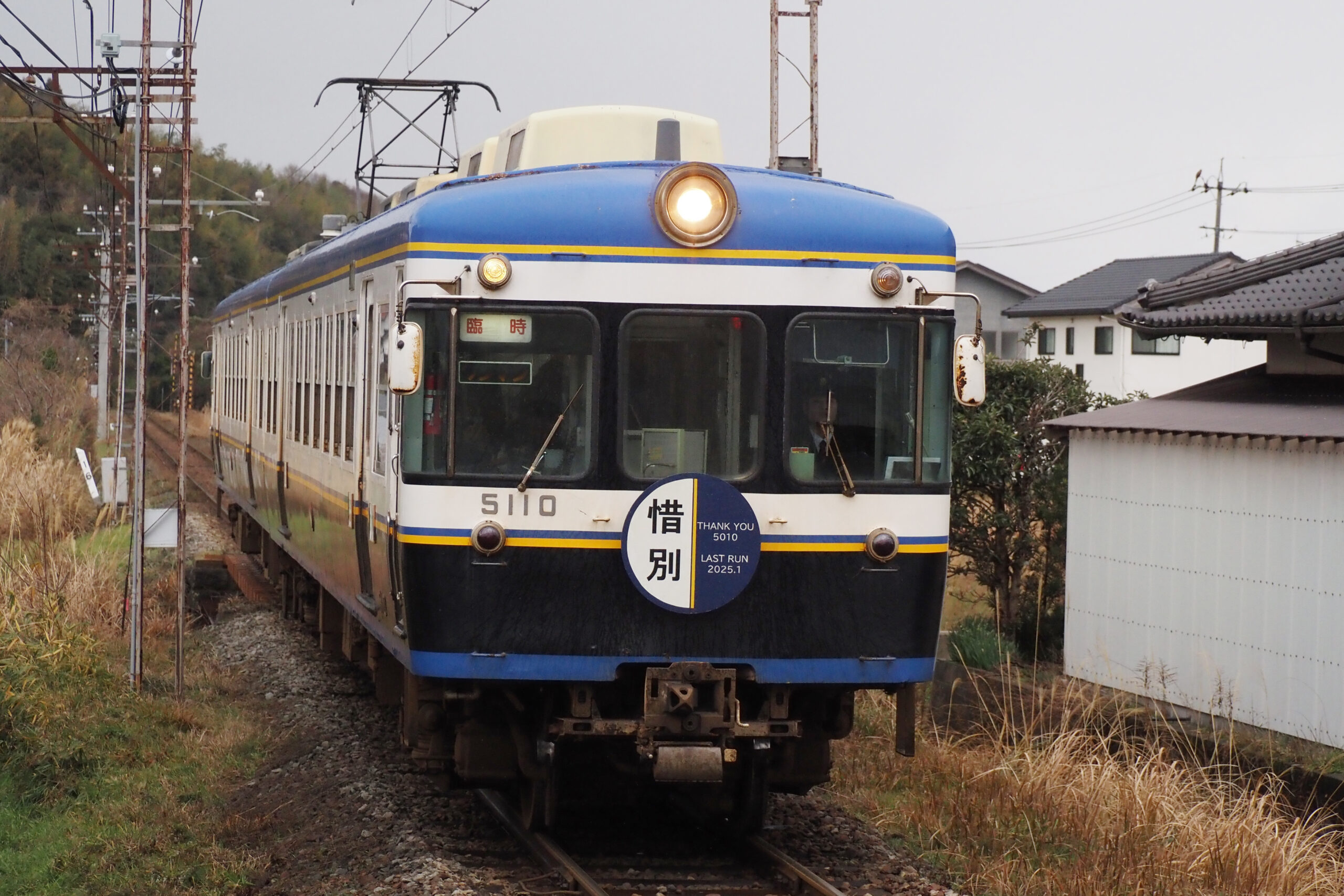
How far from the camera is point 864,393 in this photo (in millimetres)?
6336

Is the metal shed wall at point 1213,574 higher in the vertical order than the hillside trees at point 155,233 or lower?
lower

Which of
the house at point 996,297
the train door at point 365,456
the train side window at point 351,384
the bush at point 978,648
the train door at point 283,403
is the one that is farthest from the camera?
the house at point 996,297

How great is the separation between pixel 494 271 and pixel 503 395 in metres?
0.48

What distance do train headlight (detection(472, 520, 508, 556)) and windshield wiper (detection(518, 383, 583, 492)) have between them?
0.18 meters

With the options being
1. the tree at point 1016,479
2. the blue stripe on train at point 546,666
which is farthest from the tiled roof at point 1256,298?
the blue stripe on train at point 546,666

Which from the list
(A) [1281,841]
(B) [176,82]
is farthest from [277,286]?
(A) [1281,841]

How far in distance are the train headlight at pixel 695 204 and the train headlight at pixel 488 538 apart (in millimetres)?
1320

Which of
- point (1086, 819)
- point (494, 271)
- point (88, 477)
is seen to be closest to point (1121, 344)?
point (88, 477)

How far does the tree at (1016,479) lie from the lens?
1388cm

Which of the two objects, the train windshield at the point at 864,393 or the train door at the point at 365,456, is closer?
the train windshield at the point at 864,393

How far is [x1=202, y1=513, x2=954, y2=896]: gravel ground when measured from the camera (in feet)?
20.8

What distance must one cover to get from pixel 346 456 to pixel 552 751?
7.34 feet

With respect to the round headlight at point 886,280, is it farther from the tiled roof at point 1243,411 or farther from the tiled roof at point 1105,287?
the tiled roof at point 1105,287

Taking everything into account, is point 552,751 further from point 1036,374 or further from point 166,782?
point 1036,374
